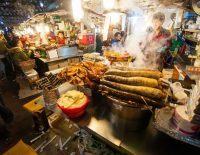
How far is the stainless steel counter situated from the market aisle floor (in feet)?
9.13

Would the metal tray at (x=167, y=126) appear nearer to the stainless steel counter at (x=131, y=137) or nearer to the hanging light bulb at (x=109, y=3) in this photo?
the stainless steel counter at (x=131, y=137)

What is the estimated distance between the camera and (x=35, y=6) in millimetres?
12055

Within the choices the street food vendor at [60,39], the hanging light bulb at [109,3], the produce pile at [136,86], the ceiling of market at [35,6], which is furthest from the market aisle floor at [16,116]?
the ceiling of market at [35,6]

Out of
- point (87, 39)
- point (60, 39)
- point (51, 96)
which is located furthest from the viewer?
point (60, 39)

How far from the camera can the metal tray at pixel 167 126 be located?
36.0 inches

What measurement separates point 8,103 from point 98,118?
5008 millimetres

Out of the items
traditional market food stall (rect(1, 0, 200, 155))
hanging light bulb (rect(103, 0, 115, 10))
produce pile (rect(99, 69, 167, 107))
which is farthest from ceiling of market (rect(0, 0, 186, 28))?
produce pile (rect(99, 69, 167, 107))

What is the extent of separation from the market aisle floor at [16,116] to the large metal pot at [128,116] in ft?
9.89

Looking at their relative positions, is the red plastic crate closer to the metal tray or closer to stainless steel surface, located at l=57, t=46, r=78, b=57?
stainless steel surface, located at l=57, t=46, r=78, b=57

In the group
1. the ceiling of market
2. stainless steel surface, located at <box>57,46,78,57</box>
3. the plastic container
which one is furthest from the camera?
stainless steel surface, located at <box>57,46,78,57</box>

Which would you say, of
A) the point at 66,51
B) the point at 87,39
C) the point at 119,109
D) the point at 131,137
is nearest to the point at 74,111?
the point at 119,109

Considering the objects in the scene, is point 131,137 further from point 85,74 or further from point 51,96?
point 51,96

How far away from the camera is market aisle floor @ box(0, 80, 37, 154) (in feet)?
10.5

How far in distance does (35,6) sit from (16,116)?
11.8 meters
